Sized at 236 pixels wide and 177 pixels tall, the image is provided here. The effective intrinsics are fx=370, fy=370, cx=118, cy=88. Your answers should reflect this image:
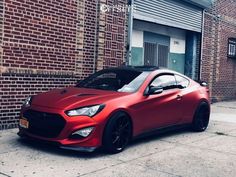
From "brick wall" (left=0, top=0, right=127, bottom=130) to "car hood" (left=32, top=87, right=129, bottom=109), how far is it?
1.78m

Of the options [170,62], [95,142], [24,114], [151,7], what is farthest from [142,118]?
[170,62]

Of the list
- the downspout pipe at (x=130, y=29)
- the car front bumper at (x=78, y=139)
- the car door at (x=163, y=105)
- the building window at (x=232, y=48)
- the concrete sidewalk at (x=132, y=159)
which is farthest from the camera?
the building window at (x=232, y=48)

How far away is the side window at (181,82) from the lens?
786 cm

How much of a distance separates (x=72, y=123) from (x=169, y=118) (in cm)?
239

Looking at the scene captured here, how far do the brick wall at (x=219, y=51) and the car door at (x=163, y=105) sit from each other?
326 inches

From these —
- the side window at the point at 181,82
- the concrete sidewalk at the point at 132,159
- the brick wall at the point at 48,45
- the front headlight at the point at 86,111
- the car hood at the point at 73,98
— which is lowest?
the concrete sidewalk at the point at 132,159

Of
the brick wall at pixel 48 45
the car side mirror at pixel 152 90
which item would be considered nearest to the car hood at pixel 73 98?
the car side mirror at pixel 152 90

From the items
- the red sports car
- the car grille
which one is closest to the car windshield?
the red sports car

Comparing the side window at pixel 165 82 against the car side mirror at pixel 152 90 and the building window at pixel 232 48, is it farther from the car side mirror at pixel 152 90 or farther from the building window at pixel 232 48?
the building window at pixel 232 48

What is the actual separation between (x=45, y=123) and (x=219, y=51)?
12256 millimetres

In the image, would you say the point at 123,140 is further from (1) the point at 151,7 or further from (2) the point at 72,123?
(1) the point at 151,7

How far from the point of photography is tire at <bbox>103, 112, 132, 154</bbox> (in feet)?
19.0

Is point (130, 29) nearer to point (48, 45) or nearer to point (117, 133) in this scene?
point (48, 45)

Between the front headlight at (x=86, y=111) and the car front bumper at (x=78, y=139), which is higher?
the front headlight at (x=86, y=111)
